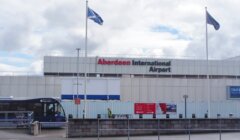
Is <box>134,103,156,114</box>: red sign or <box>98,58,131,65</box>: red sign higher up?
<box>98,58,131,65</box>: red sign

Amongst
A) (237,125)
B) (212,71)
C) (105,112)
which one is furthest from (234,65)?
(237,125)

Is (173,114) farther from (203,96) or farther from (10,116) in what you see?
(10,116)

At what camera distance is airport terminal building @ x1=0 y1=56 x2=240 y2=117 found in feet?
198

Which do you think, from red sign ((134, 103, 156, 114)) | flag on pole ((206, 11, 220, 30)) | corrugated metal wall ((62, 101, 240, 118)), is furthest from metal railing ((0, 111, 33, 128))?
red sign ((134, 103, 156, 114))

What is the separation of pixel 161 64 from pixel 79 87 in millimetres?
25949

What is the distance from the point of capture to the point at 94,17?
4044 centimetres

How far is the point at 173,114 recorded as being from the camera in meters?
59.2

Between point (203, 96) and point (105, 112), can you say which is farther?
point (203, 96)

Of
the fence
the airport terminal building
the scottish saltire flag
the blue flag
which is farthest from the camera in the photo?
the airport terminal building

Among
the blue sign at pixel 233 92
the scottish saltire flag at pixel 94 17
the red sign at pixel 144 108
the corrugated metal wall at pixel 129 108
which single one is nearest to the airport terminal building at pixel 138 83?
the blue sign at pixel 233 92

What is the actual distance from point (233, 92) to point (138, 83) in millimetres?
14624

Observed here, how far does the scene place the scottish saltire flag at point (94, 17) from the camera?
40.2 meters

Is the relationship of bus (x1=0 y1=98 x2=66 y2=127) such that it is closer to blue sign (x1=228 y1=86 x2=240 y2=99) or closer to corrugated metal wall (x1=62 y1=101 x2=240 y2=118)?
corrugated metal wall (x1=62 y1=101 x2=240 y2=118)

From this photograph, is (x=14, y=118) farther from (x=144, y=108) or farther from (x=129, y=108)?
(x=144, y=108)
